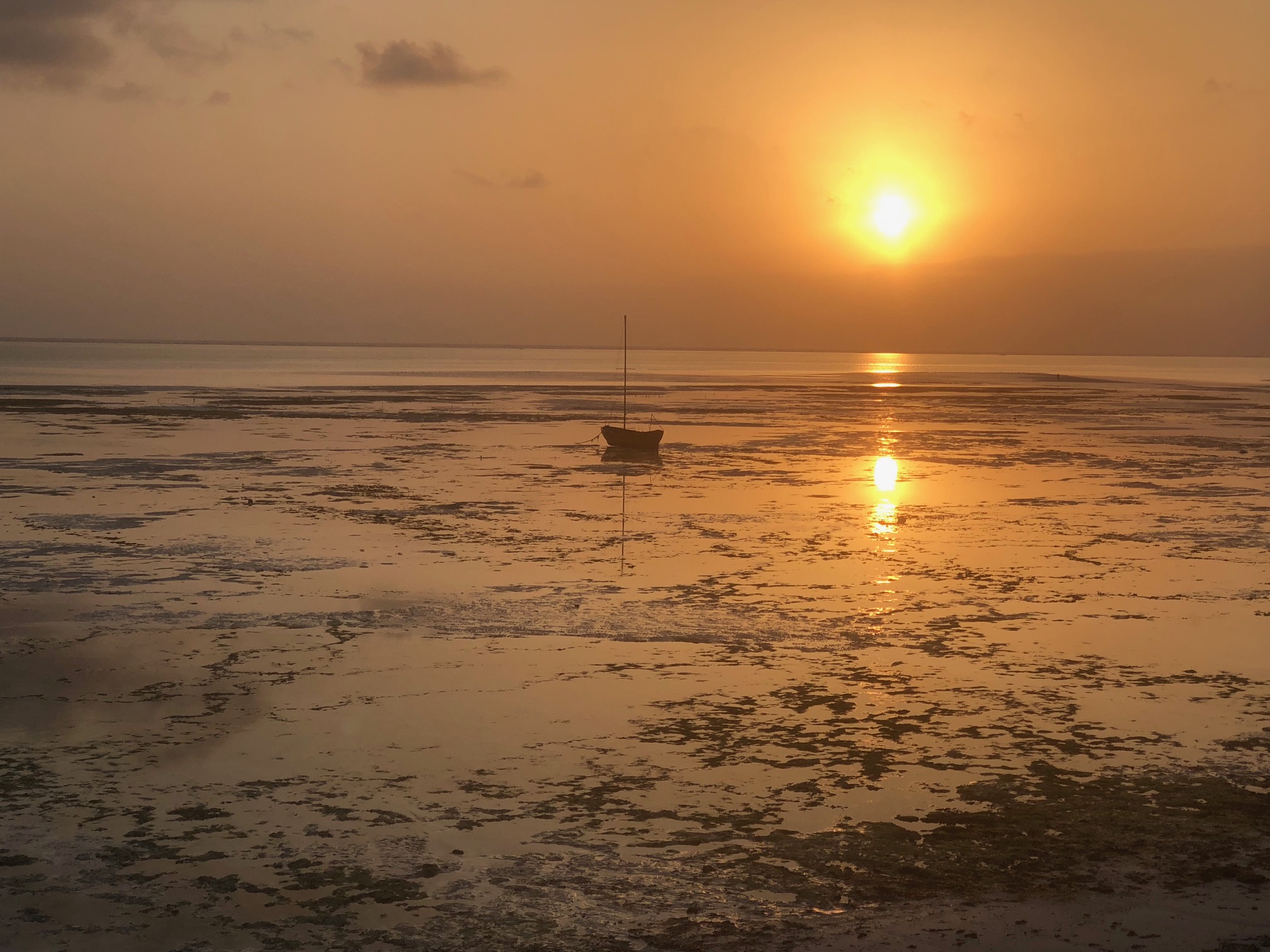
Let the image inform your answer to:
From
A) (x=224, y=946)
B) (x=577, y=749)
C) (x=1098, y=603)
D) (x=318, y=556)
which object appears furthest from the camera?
(x=318, y=556)

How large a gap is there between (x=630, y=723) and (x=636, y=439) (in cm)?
2522

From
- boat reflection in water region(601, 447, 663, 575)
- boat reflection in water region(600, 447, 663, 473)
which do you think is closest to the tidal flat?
boat reflection in water region(601, 447, 663, 575)

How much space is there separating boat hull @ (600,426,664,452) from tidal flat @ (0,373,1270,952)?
10.7 metres

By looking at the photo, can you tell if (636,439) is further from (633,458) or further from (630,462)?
(630,462)

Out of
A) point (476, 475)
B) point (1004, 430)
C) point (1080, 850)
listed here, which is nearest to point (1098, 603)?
point (1080, 850)

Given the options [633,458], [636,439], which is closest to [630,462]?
[633,458]

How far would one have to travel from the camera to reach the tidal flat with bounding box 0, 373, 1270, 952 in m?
6.96

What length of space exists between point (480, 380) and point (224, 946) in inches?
3842

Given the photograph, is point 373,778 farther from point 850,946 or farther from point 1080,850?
point 1080,850

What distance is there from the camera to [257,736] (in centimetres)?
985

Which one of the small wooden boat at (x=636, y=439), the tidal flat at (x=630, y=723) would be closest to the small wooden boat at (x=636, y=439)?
the small wooden boat at (x=636, y=439)

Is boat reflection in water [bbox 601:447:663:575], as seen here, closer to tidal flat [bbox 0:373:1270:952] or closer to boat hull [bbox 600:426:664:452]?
boat hull [bbox 600:426:664:452]

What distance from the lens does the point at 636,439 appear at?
35.3m

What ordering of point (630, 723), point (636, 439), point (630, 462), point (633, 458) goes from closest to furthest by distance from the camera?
1. point (630, 723)
2. point (630, 462)
3. point (633, 458)
4. point (636, 439)
